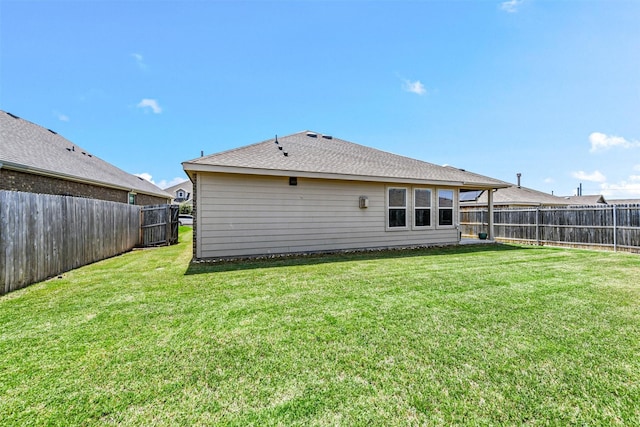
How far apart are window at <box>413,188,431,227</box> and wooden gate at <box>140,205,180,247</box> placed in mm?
10089

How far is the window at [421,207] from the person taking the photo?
9727 millimetres

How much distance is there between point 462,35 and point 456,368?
445 inches

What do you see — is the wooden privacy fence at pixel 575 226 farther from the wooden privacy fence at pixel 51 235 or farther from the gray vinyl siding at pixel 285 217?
the wooden privacy fence at pixel 51 235

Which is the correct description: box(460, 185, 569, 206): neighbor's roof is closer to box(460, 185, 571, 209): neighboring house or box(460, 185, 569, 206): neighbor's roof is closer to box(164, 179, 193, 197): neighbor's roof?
box(460, 185, 571, 209): neighboring house

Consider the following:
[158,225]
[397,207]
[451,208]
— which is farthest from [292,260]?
[158,225]

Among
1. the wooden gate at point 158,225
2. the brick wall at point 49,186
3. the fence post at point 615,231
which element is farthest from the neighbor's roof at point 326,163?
the brick wall at point 49,186

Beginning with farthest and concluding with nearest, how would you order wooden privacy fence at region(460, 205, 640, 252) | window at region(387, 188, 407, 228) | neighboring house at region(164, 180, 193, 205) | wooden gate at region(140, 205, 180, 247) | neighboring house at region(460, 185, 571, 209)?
1. neighboring house at region(164, 180, 193, 205)
2. neighboring house at region(460, 185, 571, 209)
3. wooden gate at region(140, 205, 180, 247)
4. window at region(387, 188, 407, 228)
5. wooden privacy fence at region(460, 205, 640, 252)

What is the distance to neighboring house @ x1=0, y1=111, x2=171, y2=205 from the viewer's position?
8.06 metres

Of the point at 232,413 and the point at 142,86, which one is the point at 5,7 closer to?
the point at 142,86

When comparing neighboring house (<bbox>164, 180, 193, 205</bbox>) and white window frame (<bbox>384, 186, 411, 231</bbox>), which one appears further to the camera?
neighboring house (<bbox>164, 180, 193, 205</bbox>)

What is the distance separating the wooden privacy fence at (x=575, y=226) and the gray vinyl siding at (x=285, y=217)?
6.25 m

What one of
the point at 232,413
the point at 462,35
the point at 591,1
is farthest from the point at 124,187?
the point at 591,1

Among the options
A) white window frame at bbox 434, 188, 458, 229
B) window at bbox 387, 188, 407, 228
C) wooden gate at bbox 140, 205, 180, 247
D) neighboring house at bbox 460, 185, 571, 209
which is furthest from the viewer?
neighboring house at bbox 460, 185, 571, 209

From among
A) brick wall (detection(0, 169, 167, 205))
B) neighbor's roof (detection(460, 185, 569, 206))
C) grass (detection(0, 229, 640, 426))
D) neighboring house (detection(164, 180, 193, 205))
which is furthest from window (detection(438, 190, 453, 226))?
neighboring house (detection(164, 180, 193, 205))
